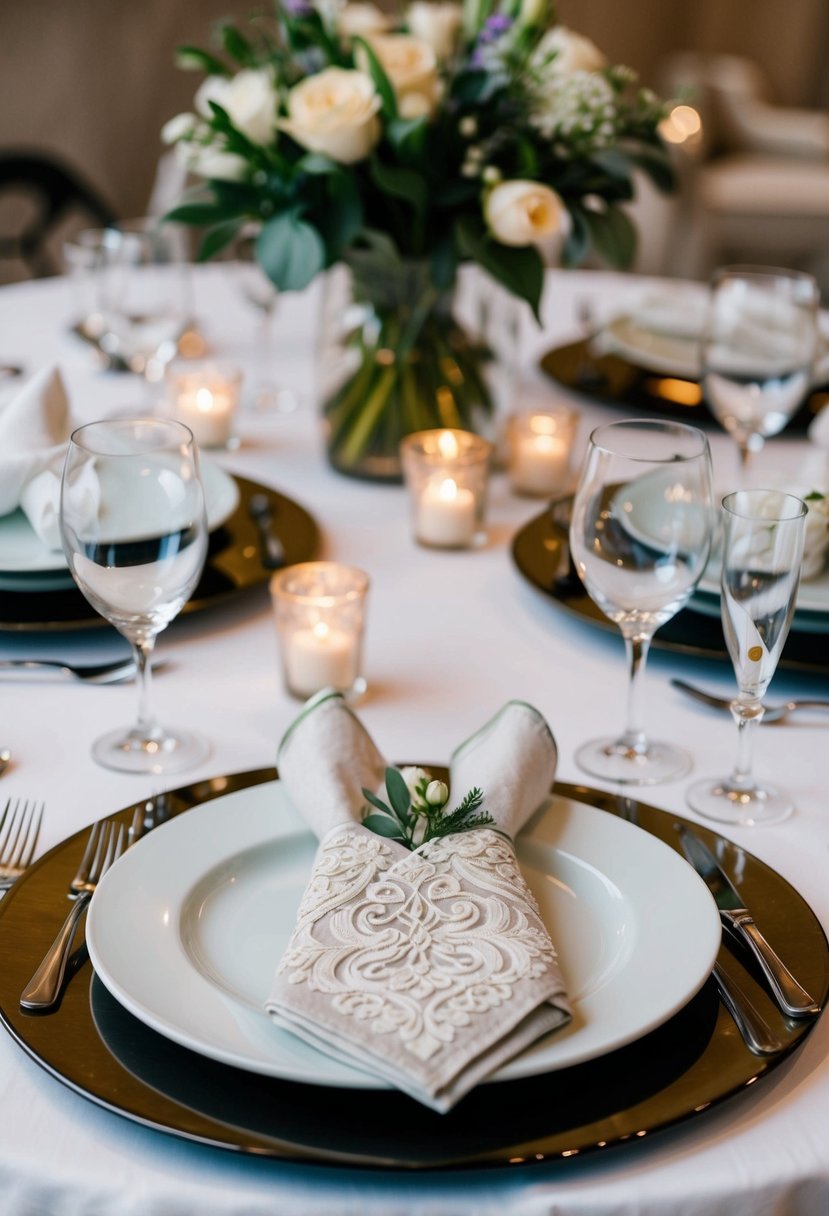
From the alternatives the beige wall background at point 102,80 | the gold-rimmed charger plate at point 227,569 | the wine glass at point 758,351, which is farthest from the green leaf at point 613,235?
the beige wall background at point 102,80

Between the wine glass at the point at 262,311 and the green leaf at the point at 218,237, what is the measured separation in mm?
287

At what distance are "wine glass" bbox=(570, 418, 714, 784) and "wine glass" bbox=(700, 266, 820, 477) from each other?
48 cm

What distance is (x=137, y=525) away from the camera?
0.90m

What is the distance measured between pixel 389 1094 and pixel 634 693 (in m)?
0.44

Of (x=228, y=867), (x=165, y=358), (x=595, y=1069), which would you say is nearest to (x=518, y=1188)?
(x=595, y=1069)

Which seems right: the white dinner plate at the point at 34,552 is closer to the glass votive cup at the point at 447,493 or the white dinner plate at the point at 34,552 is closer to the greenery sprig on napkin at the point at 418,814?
the glass votive cup at the point at 447,493

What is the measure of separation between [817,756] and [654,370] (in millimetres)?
904

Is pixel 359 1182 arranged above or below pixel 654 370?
below

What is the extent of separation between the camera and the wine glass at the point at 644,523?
0.90 meters

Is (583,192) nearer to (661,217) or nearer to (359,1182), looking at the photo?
(359,1182)

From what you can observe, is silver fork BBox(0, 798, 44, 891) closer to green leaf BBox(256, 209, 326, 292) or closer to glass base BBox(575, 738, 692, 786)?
glass base BBox(575, 738, 692, 786)

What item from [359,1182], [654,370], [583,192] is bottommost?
[359,1182]

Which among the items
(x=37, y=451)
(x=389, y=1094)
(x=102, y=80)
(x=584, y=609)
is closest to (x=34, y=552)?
(x=37, y=451)

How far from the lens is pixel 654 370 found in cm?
182
